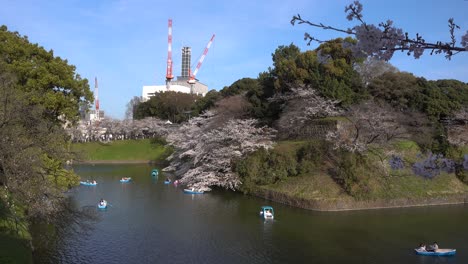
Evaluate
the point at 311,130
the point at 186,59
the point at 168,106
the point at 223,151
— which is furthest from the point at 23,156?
the point at 186,59

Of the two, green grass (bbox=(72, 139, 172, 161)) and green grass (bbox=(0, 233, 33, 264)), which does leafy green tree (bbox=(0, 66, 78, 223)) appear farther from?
green grass (bbox=(72, 139, 172, 161))

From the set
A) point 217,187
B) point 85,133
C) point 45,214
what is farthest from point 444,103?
point 85,133

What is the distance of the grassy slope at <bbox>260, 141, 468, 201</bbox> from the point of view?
2238 cm

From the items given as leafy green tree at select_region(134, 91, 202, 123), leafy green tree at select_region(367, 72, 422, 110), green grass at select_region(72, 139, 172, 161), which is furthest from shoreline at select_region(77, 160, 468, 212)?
leafy green tree at select_region(134, 91, 202, 123)

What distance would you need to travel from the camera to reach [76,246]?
47.6 ft

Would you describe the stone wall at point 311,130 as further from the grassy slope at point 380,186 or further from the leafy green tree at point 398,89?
the leafy green tree at point 398,89

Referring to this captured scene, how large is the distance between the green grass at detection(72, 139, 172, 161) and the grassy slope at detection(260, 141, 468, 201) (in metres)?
25.7

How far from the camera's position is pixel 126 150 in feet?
161

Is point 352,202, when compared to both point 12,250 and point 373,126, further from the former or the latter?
point 12,250

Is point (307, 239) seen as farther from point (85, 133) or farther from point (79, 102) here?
point (85, 133)

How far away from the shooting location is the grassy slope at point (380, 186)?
22381 millimetres

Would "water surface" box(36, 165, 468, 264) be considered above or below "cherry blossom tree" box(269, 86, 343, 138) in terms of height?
below

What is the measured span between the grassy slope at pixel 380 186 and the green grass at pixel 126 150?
25748mm

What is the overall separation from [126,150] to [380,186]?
33885 mm
